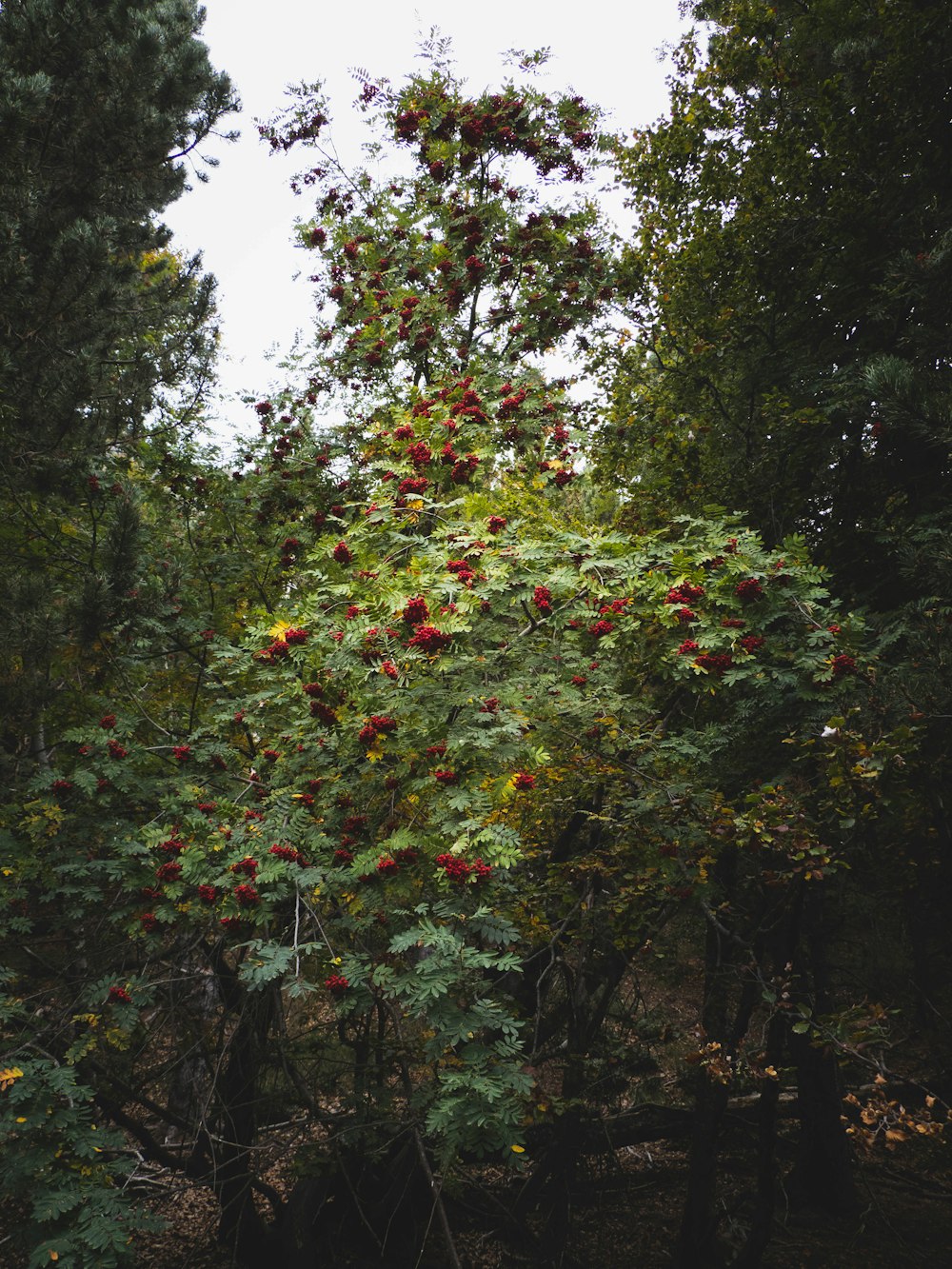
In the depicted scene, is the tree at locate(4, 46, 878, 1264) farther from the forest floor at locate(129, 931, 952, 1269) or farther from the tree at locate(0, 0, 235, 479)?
the tree at locate(0, 0, 235, 479)

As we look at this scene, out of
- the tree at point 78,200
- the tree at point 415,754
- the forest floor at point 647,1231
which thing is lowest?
the forest floor at point 647,1231

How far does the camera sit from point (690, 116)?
643cm

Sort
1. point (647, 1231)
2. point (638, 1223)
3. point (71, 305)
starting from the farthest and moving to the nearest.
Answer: point (638, 1223) → point (647, 1231) → point (71, 305)

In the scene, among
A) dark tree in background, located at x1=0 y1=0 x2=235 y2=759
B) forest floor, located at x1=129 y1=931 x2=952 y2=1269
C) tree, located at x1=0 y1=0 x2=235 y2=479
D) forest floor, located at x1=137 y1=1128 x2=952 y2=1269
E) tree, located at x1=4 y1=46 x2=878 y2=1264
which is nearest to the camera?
tree, located at x1=4 y1=46 x2=878 y2=1264

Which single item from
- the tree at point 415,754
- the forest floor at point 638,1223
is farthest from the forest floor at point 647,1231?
the tree at point 415,754

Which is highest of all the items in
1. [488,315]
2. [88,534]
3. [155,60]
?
[155,60]

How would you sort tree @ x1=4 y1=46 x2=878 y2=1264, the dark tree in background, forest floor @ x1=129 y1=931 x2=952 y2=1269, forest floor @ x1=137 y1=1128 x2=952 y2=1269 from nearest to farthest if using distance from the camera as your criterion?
tree @ x1=4 y1=46 x2=878 y2=1264 < the dark tree in background < forest floor @ x1=129 y1=931 x2=952 y2=1269 < forest floor @ x1=137 y1=1128 x2=952 y2=1269

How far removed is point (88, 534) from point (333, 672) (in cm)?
267

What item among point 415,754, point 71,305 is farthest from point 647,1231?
point 71,305

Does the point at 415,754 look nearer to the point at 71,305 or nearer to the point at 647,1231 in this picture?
the point at 71,305

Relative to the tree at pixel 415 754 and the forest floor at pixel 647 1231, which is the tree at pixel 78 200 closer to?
the tree at pixel 415 754

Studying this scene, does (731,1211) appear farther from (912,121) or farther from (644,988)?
(912,121)

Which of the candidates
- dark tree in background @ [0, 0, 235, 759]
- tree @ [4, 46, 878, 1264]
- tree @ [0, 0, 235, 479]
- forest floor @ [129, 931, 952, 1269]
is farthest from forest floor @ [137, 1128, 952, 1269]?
tree @ [0, 0, 235, 479]

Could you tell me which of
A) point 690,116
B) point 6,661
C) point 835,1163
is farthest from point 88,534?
point 835,1163
